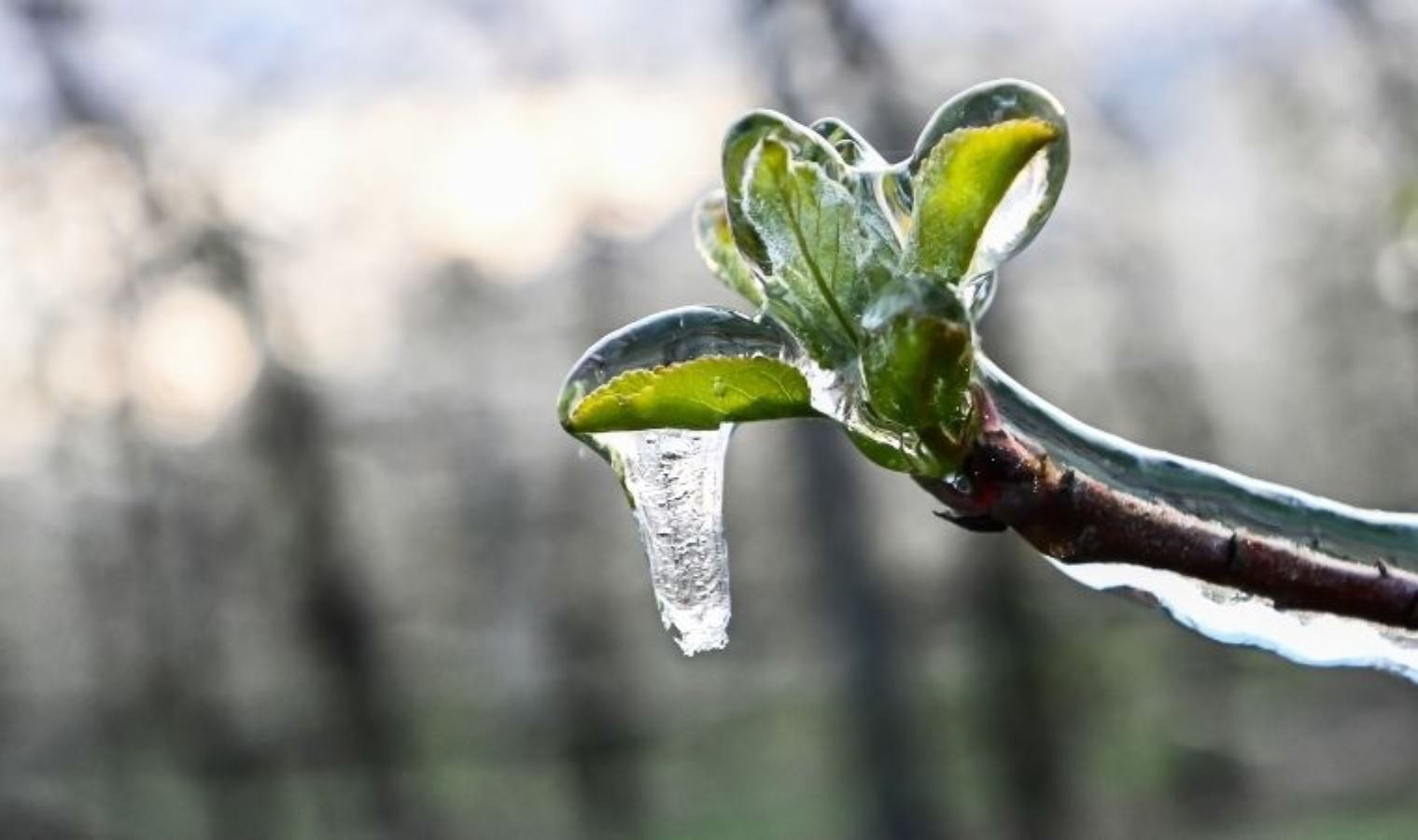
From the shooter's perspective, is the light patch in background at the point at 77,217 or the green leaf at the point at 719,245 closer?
the green leaf at the point at 719,245

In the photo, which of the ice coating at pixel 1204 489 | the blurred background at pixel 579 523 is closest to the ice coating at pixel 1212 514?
the ice coating at pixel 1204 489

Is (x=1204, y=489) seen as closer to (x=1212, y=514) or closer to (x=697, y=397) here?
(x=1212, y=514)

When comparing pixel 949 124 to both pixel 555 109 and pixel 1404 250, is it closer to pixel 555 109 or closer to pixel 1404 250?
pixel 1404 250

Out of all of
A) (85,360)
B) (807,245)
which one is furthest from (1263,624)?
(85,360)

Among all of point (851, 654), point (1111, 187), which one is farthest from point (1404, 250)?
point (1111, 187)

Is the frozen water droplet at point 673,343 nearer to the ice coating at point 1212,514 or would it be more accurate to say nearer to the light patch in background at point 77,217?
the ice coating at point 1212,514

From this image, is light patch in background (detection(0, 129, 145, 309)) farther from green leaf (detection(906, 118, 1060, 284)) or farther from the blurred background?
green leaf (detection(906, 118, 1060, 284))

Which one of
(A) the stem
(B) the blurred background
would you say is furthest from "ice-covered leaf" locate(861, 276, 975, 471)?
(B) the blurred background
